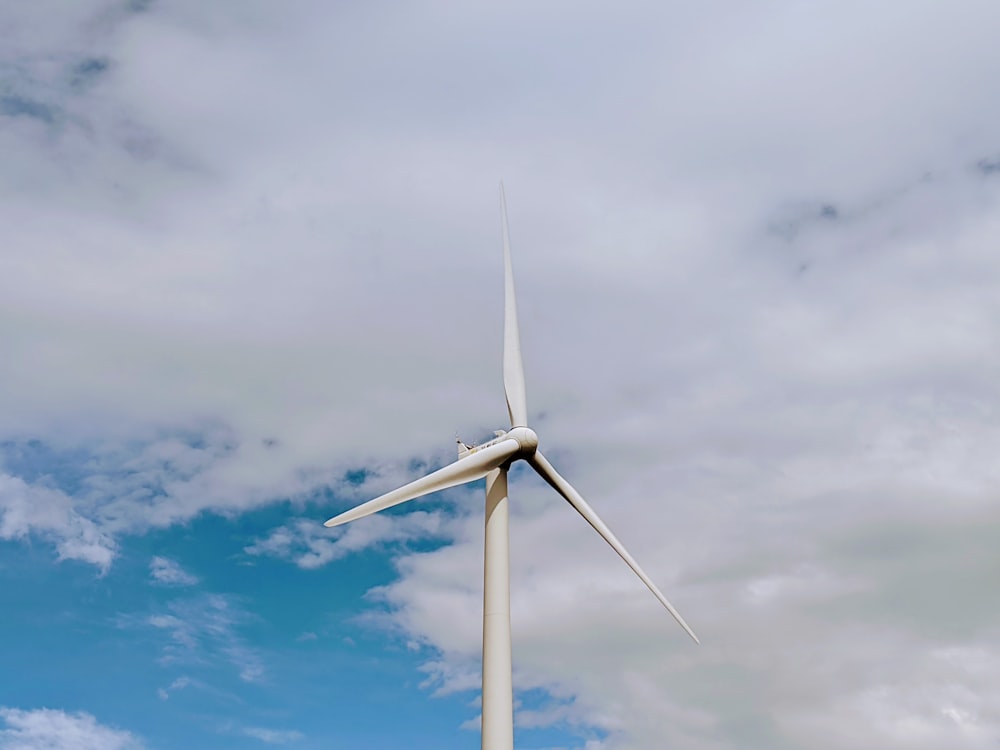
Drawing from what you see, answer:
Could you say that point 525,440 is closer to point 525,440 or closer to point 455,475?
point 525,440

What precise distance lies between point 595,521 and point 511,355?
1227 cm

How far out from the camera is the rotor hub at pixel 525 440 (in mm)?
58844

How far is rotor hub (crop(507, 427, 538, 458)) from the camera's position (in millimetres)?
58844

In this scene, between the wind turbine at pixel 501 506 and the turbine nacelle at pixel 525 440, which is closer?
the wind turbine at pixel 501 506

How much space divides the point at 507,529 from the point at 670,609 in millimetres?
12455

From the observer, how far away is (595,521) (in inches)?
2458

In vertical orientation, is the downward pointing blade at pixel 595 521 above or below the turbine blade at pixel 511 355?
below

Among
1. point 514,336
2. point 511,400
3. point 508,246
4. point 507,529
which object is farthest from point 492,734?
point 508,246

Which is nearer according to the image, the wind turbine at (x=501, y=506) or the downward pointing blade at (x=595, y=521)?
the wind turbine at (x=501, y=506)

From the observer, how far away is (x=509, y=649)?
53.9m

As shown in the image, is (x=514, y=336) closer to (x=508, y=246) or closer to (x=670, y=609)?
(x=508, y=246)

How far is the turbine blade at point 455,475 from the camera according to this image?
184ft

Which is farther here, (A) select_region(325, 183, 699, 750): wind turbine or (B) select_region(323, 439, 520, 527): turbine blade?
(B) select_region(323, 439, 520, 527): turbine blade

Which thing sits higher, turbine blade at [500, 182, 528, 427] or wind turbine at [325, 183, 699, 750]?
turbine blade at [500, 182, 528, 427]
